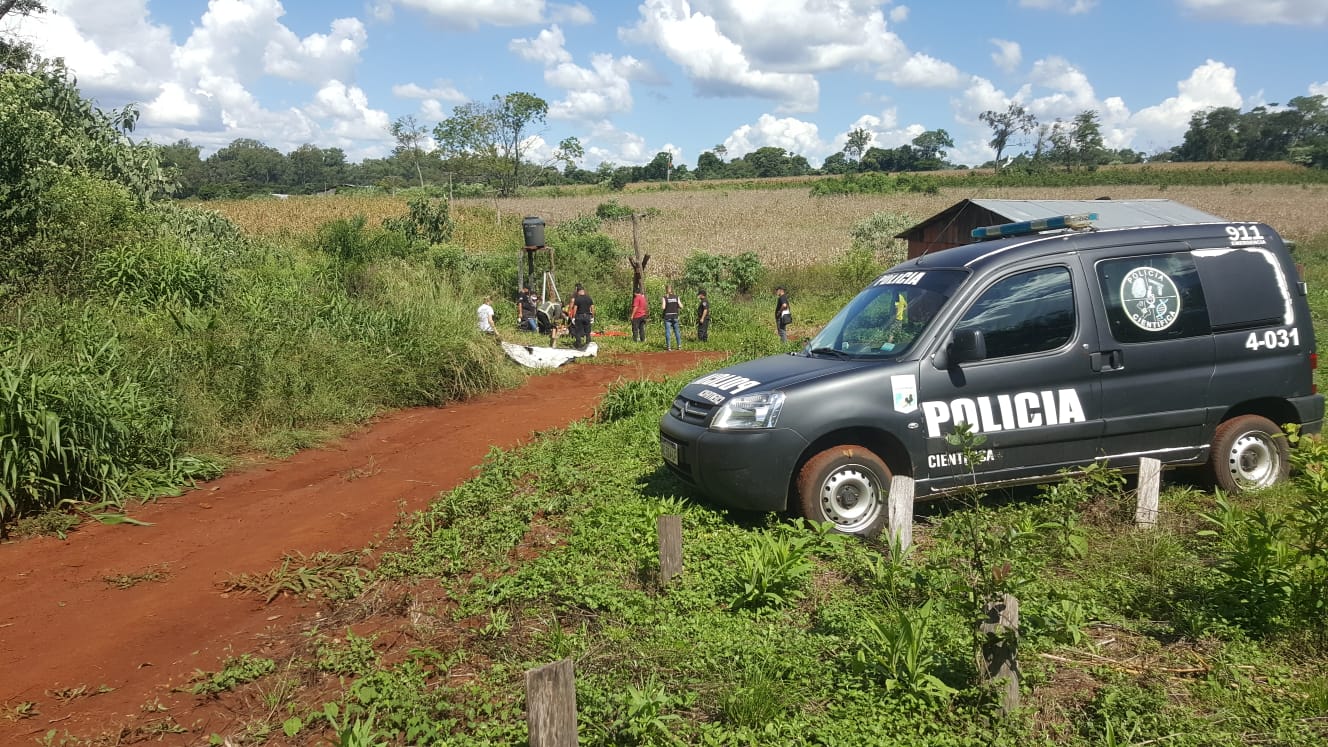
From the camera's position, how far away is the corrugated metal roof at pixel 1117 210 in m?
13.5

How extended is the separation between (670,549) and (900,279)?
2.93 m

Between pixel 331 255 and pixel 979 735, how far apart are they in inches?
643

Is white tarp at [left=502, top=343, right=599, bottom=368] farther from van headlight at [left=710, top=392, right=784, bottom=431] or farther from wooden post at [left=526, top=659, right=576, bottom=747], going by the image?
wooden post at [left=526, top=659, right=576, bottom=747]

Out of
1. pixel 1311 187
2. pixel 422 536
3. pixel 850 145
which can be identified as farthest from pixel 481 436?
pixel 850 145

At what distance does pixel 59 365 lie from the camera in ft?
25.3

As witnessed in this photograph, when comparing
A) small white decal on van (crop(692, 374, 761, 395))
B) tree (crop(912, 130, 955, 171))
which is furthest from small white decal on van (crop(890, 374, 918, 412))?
tree (crop(912, 130, 955, 171))

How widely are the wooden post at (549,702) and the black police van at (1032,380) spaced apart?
2.76m

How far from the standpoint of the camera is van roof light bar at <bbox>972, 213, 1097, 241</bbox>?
6242mm

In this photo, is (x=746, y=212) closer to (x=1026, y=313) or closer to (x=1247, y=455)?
(x=1247, y=455)

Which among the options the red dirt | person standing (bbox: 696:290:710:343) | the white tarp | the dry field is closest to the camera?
the red dirt

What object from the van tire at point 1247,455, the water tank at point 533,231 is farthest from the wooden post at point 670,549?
the water tank at point 533,231

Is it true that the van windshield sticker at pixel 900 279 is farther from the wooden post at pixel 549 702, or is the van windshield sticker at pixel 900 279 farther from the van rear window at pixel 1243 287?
the wooden post at pixel 549 702

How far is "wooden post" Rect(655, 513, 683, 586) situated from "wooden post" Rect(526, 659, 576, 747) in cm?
204

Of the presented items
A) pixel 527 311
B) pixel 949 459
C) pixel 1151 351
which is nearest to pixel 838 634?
pixel 949 459
